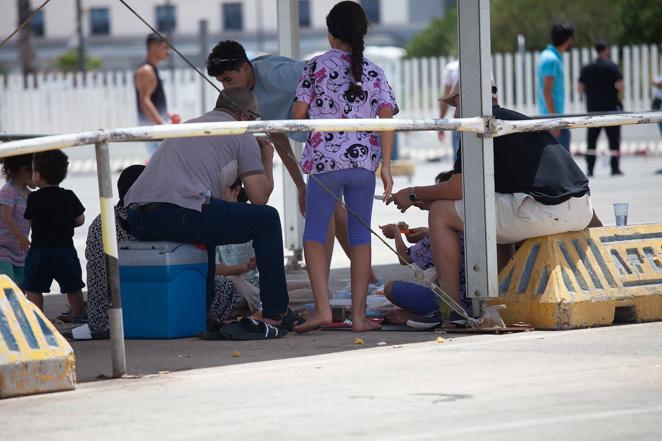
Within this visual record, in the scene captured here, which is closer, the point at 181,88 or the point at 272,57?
the point at 272,57

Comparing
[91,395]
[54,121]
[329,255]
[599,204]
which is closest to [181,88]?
[54,121]

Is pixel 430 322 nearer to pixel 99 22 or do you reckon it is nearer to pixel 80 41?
pixel 80 41

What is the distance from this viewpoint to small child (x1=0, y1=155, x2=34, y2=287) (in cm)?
892

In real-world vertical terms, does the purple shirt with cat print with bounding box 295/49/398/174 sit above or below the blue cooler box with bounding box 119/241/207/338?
above

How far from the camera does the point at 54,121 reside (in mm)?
30219

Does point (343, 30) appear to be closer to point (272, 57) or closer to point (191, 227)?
point (191, 227)

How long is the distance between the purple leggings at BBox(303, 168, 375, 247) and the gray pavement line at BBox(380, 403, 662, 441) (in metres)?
2.67

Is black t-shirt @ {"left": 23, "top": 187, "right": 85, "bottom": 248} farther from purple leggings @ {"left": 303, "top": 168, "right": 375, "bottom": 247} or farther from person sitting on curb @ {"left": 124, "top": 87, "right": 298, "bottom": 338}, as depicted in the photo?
purple leggings @ {"left": 303, "top": 168, "right": 375, "bottom": 247}

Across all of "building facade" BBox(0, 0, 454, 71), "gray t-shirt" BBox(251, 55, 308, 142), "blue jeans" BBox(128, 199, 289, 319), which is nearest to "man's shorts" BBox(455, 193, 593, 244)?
"blue jeans" BBox(128, 199, 289, 319)

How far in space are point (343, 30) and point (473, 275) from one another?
1.51m

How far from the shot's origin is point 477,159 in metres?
7.46

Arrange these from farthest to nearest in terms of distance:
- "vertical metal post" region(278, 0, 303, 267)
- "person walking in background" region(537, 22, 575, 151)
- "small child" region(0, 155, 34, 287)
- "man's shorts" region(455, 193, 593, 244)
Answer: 1. "person walking in background" region(537, 22, 575, 151)
2. "vertical metal post" region(278, 0, 303, 267)
3. "small child" region(0, 155, 34, 287)
4. "man's shorts" region(455, 193, 593, 244)

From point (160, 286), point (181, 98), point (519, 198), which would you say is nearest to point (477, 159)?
point (519, 198)

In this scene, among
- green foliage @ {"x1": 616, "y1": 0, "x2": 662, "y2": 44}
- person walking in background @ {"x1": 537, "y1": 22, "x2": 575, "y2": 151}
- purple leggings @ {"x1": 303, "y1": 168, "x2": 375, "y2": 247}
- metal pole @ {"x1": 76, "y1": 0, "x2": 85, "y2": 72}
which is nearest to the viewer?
purple leggings @ {"x1": 303, "y1": 168, "x2": 375, "y2": 247}
